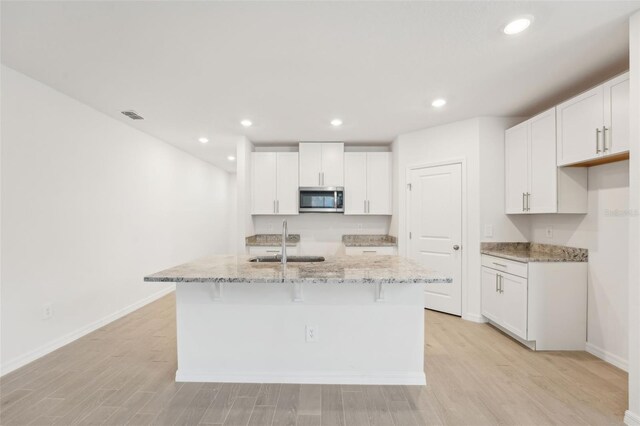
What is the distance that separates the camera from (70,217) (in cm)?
305

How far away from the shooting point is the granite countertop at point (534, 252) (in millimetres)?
2822

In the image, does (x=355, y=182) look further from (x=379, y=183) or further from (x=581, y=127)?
(x=581, y=127)

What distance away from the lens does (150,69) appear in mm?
2449

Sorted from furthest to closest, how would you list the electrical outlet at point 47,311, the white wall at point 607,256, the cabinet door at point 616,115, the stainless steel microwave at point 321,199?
1. the stainless steel microwave at point 321,199
2. the electrical outlet at point 47,311
3. the white wall at point 607,256
4. the cabinet door at point 616,115

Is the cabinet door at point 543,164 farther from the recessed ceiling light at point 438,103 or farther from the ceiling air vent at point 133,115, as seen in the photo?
the ceiling air vent at point 133,115

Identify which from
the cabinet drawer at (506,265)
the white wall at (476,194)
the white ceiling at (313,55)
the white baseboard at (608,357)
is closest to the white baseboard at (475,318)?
the white wall at (476,194)

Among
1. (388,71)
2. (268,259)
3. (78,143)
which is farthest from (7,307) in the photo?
(388,71)

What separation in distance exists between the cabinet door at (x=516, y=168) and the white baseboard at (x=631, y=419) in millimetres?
1952

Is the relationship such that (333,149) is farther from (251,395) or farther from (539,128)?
(251,395)

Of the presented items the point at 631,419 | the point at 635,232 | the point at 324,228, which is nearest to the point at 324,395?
the point at 631,419

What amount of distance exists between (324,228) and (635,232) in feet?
12.5

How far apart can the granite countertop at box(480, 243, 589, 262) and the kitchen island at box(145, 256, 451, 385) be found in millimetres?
1516

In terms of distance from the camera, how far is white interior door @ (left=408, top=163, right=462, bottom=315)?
12.5ft

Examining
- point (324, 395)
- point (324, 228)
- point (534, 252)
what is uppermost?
point (324, 228)
